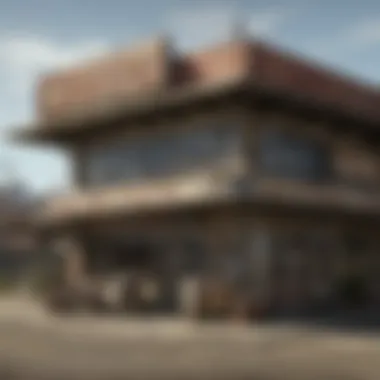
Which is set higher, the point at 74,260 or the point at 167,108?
the point at 167,108

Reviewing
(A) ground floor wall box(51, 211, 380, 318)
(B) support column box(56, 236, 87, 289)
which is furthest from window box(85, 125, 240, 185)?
(B) support column box(56, 236, 87, 289)

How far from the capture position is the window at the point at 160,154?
19594mm

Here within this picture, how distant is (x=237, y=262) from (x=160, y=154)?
181 inches

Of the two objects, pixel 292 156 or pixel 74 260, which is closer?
pixel 292 156

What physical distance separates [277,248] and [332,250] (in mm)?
2951

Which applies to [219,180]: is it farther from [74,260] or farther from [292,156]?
[74,260]

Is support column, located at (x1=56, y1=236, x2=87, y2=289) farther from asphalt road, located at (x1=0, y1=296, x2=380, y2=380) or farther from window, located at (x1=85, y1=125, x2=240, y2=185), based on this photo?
asphalt road, located at (x1=0, y1=296, x2=380, y2=380)

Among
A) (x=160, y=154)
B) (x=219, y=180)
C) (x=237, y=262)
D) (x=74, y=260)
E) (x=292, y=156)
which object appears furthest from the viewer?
(x=74, y=260)

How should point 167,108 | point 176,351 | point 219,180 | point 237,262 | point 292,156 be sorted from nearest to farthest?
1. point 176,351
2. point 219,180
3. point 237,262
4. point 167,108
5. point 292,156

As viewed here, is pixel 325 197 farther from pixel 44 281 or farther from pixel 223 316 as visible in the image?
pixel 44 281

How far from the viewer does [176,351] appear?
Answer: 41.5ft

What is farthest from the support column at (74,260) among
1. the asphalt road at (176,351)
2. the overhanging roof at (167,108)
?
the asphalt road at (176,351)

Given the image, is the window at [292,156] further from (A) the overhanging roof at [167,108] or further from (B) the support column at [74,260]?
(B) the support column at [74,260]

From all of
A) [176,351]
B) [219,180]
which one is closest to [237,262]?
[219,180]
